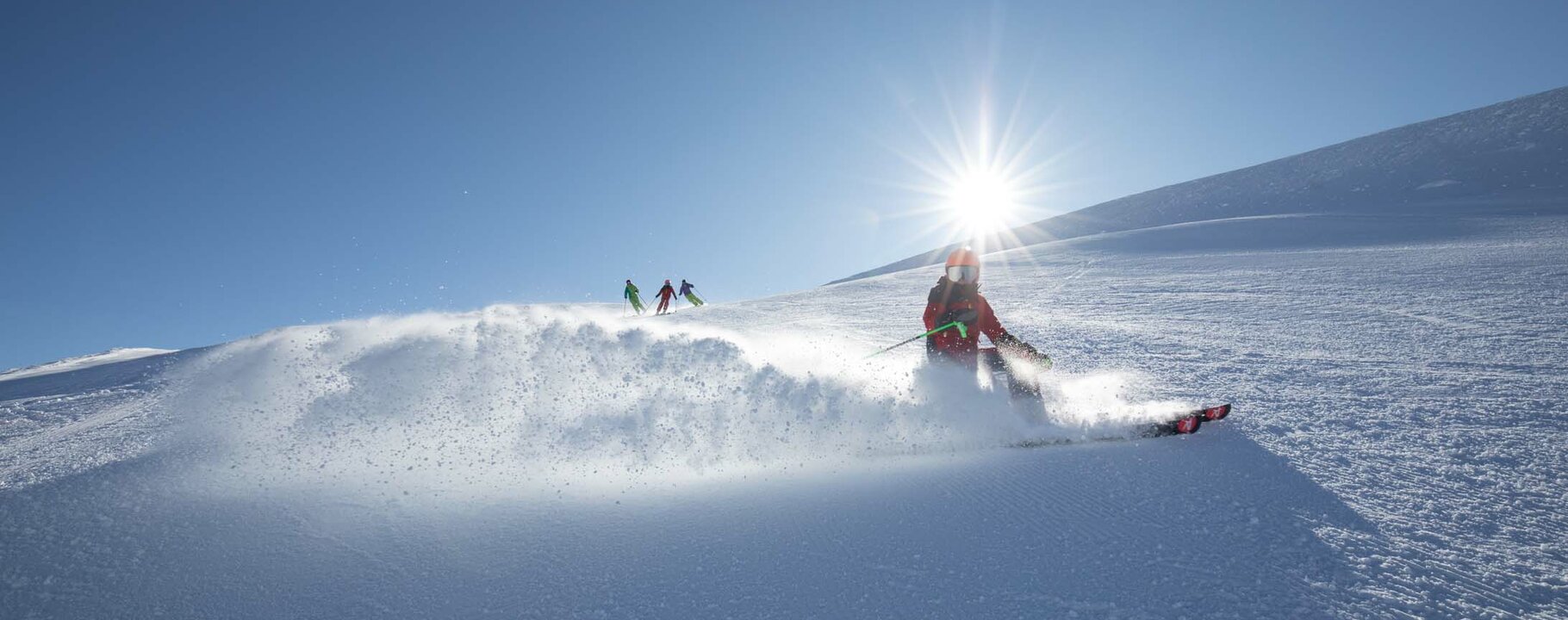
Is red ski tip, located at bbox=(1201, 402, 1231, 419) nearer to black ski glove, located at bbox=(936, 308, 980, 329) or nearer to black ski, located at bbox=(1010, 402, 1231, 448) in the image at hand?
black ski, located at bbox=(1010, 402, 1231, 448)

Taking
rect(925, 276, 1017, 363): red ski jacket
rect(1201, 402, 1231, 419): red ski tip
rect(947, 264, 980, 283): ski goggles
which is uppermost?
rect(947, 264, 980, 283): ski goggles

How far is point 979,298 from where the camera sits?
668 centimetres

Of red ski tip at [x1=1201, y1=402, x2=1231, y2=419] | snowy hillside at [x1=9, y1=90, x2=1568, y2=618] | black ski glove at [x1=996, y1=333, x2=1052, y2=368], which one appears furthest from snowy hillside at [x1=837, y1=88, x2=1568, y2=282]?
red ski tip at [x1=1201, y1=402, x2=1231, y2=419]

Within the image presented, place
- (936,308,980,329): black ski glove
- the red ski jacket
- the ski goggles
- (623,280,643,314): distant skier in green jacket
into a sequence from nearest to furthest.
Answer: the red ski jacket
(936,308,980,329): black ski glove
the ski goggles
(623,280,643,314): distant skier in green jacket

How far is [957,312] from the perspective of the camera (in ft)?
21.7

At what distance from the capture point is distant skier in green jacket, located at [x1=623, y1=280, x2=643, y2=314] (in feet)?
70.6

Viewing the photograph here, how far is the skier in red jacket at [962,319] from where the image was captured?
6.02m

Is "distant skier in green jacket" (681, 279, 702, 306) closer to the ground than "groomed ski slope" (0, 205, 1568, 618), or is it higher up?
higher up

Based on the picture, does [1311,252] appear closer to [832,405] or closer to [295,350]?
[832,405]

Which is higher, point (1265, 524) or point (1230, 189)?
point (1230, 189)

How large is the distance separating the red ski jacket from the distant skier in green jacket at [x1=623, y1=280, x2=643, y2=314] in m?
15.8

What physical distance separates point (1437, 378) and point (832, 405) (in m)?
5.69

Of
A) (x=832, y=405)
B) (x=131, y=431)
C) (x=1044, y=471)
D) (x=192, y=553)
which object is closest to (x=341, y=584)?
(x=192, y=553)

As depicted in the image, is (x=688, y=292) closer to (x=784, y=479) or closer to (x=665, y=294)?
(x=665, y=294)
